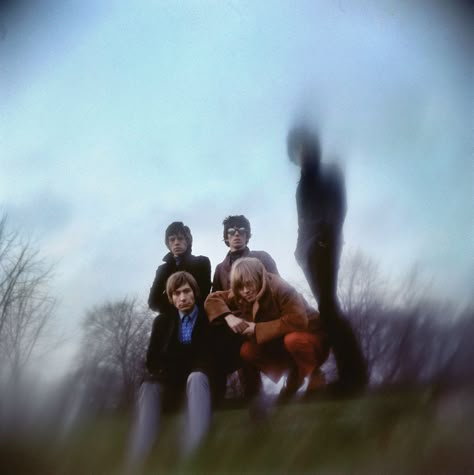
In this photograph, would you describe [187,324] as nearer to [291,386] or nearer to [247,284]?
[247,284]

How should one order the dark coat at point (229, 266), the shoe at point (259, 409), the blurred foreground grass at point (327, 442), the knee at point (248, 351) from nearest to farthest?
the blurred foreground grass at point (327, 442)
the shoe at point (259, 409)
the knee at point (248, 351)
the dark coat at point (229, 266)

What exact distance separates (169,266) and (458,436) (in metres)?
1.78

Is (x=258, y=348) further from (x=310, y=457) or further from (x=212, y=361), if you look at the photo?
(x=310, y=457)

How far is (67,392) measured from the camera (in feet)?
12.2

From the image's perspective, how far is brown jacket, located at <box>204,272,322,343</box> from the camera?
11.6ft

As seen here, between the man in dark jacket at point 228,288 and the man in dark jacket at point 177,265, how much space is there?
0.23 feet

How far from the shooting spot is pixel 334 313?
3.54 metres

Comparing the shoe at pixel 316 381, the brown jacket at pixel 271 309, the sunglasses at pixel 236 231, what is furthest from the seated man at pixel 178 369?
the shoe at pixel 316 381

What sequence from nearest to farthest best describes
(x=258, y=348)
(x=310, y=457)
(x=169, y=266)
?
(x=310, y=457) → (x=258, y=348) → (x=169, y=266)

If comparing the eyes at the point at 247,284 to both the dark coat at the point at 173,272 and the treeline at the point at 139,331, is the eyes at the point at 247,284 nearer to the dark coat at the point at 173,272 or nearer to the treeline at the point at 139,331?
the dark coat at the point at 173,272

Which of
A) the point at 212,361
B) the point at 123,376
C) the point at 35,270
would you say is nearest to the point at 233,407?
the point at 212,361

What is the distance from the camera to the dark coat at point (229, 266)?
3.64 m

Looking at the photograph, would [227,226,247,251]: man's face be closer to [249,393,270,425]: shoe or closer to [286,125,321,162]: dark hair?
[286,125,321,162]: dark hair

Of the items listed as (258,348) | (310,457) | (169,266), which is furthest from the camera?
(169,266)
